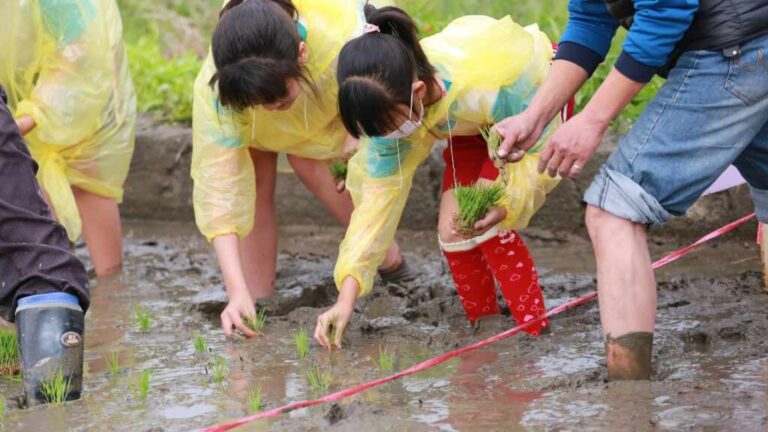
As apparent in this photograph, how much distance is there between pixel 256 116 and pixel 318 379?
1144mm

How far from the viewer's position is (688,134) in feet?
9.70

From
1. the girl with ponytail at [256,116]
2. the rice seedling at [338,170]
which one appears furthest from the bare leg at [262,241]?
the rice seedling at [338,170]

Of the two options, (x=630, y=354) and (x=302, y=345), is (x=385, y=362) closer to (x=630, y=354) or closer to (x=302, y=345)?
(x=302, y=345)

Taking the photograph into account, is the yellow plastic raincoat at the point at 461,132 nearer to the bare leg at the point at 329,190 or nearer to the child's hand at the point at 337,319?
the child's hand at the point at 337,319

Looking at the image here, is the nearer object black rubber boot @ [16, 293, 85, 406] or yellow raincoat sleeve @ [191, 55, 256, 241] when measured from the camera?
black rubber boot @ [16, 293, 85, 406]

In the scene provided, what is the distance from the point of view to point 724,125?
2941 millimetres

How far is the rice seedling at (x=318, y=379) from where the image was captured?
11.3 feet

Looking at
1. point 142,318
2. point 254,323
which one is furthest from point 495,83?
point 142,318

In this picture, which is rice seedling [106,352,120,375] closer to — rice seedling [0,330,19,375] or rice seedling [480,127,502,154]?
rice seedling [0,330,19,375]

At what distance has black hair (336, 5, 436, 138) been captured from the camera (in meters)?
→ 3.42

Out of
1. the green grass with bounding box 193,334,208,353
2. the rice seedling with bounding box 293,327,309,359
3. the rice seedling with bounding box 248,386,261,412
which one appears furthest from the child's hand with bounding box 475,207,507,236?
the green grass with bounding box 193,334,208,353

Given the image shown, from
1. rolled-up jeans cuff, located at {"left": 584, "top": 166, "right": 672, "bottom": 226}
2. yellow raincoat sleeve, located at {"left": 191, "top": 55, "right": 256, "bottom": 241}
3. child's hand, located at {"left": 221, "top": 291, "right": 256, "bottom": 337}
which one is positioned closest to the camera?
rolled-up jeans cuff, located at {"left": 584, "top": 166, "right": 672, "bottom": 226}

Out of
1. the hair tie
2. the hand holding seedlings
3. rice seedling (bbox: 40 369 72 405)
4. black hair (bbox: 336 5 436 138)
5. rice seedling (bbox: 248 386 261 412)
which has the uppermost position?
the hair tie

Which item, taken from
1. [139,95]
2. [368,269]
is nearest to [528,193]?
[368,269]
